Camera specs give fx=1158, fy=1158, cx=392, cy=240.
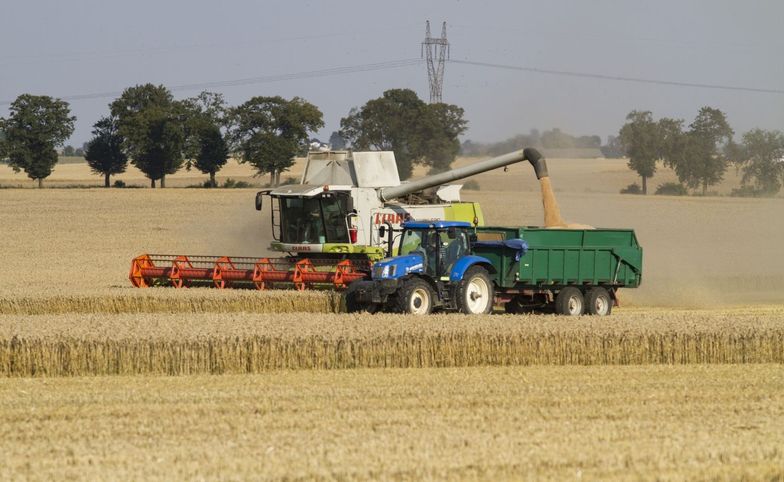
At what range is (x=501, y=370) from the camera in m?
13.9

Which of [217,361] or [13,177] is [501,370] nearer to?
[217,361]

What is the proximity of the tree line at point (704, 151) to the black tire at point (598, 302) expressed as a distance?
35861 mm

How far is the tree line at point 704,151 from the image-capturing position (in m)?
57.0

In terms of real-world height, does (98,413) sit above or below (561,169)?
below

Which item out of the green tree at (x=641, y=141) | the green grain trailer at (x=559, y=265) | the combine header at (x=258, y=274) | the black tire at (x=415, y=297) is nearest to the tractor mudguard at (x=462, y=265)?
the black tire at (x=415, y=297)

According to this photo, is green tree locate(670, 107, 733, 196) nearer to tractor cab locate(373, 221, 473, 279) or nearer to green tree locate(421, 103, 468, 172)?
green tree locate(421, 103, 468, 172)

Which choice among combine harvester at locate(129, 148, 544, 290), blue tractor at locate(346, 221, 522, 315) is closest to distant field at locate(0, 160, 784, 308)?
combine harvester at locate(129, 148, 544, 290)

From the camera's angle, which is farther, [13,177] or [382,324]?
[13,177]

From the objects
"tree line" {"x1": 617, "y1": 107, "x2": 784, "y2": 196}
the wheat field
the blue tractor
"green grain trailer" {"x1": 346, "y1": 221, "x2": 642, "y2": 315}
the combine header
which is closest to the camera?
the wheat field

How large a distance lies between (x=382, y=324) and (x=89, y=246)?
24074mm

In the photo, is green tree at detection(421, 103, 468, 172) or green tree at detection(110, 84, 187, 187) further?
green tree at detection(110, 84, 187, 187)

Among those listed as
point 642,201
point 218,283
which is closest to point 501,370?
point 218,283

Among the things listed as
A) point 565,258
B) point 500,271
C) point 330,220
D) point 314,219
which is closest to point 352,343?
point 500,271

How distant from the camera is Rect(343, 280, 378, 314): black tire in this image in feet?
58.7
